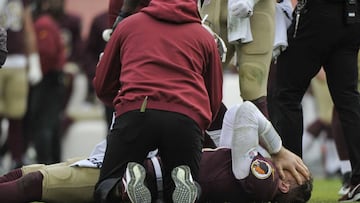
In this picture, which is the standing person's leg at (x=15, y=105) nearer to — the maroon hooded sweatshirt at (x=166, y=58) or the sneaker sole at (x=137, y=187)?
the maroon hooded sweatshirt at (x=166, y=58)

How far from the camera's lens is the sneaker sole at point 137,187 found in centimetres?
555

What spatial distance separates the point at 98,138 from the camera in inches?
551

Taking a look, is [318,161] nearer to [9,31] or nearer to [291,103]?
[9,31]

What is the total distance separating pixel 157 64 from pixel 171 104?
8.3 inches

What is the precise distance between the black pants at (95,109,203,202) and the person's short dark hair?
1.68 feet

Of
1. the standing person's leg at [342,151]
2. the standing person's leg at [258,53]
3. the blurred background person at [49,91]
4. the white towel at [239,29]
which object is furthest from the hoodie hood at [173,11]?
the blurred background person at [49,91]

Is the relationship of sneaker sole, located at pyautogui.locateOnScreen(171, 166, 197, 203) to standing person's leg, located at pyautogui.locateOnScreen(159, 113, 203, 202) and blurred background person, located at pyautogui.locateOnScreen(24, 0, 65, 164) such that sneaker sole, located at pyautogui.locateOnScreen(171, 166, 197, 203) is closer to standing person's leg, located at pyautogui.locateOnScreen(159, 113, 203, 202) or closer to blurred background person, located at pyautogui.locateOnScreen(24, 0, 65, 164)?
standing person's leg, located at pyautogui.locateOnScreen(159, 113, 203, 202)

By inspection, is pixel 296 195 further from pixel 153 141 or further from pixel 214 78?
pixel 153 141

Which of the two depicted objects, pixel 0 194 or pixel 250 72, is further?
pixel 250 72

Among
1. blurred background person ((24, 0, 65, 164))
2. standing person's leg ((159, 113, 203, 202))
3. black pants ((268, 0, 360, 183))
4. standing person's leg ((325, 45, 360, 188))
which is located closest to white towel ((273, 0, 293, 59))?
black pants ((268, 0, 360, 183))

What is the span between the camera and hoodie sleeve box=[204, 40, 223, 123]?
5.98 metres

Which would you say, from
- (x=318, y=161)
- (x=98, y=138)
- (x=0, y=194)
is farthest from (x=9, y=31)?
(x=0, y=194)

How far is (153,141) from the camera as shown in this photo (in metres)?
5.79

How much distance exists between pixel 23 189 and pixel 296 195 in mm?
1404
